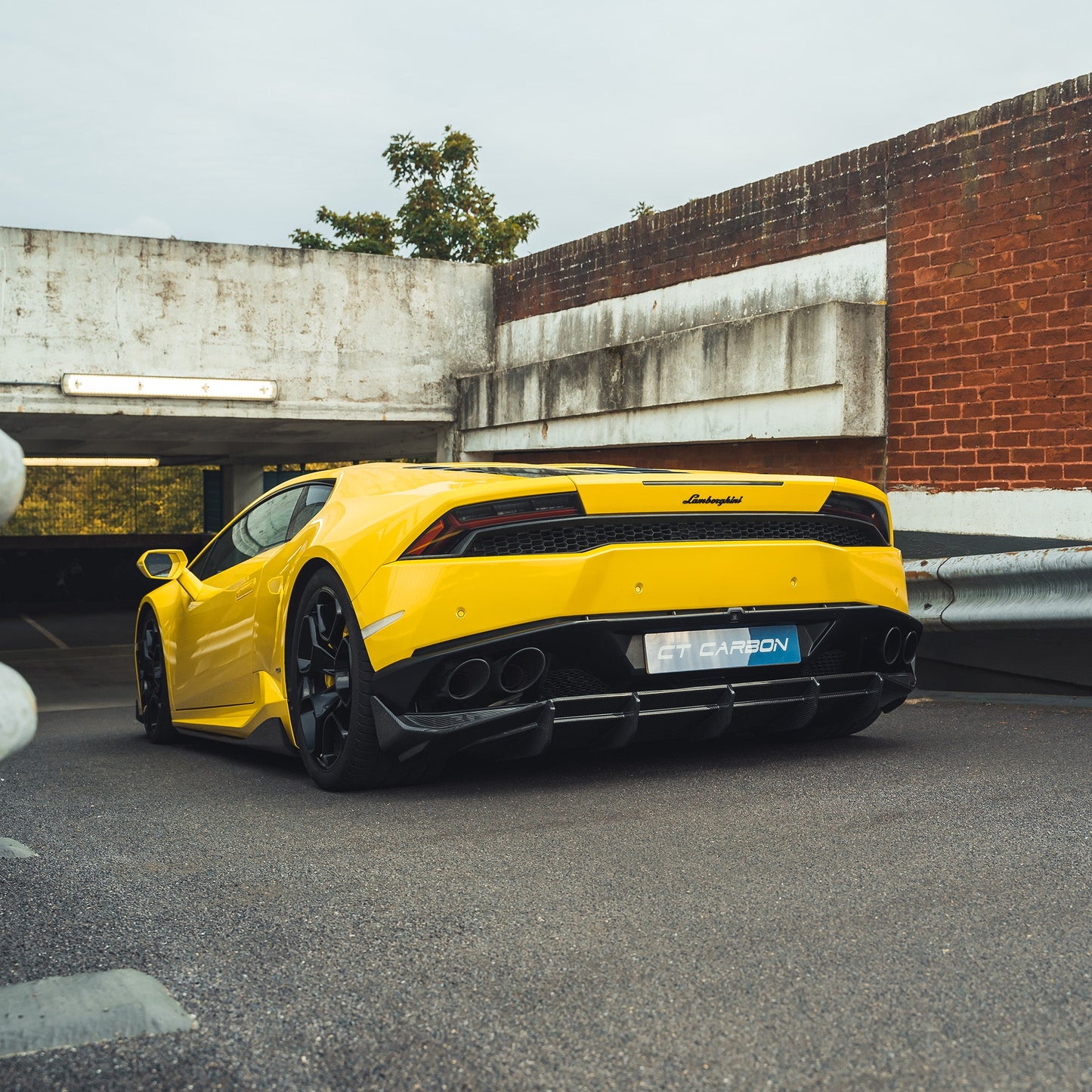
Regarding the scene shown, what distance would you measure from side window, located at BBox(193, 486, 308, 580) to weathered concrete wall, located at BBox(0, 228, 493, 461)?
21.8ft

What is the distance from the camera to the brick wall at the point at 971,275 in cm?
761

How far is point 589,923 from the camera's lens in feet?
9.82

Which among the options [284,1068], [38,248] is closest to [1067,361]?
[284,1068]

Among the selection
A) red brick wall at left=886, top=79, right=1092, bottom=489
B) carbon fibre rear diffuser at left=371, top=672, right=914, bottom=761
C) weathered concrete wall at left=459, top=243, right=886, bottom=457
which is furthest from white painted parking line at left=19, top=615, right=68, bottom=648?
carbon fibre rear diffuser at left=371, top=672, right=914, bottom=761

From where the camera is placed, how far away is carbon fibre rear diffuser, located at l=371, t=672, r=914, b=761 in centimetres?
439

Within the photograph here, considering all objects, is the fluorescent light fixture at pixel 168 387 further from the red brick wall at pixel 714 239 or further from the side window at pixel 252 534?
the side window at pixel 252 534

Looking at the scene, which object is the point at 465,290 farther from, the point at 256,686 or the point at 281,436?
the point at 256,686

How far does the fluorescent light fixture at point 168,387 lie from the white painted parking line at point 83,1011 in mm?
10575

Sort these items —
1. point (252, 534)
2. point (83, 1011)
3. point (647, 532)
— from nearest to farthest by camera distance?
point (83, 1011)
point (647, 532)
point (252, 534)

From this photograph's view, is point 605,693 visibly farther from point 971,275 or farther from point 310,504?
point 971,275

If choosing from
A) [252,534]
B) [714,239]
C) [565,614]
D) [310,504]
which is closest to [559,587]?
[565,614]

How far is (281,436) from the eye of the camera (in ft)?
55.1

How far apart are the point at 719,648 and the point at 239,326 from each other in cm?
939

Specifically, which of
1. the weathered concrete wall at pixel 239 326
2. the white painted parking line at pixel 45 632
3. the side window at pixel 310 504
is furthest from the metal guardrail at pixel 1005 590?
the white painted parking line at pixel 45 632
